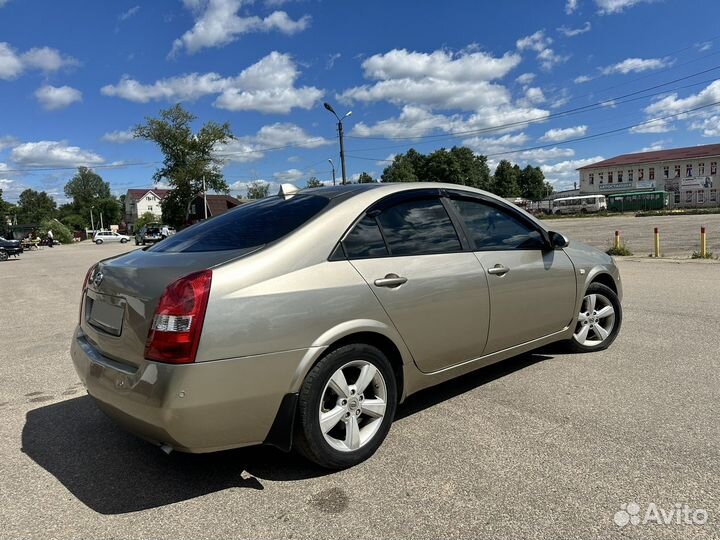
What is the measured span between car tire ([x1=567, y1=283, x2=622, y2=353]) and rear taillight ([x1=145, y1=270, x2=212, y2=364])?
350 centimetres

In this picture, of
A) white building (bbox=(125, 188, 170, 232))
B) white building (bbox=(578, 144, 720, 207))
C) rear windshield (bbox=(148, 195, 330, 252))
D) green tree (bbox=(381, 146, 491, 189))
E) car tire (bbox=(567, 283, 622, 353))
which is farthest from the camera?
white building (bbox=(125, 188, 170, 232))

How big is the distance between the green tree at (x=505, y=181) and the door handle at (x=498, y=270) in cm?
10723

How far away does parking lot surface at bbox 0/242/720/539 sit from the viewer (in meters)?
2.39

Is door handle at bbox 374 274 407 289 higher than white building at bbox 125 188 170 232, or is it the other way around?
white building at bbox 125 188 170 232

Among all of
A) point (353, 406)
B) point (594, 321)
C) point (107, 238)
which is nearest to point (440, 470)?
point (353, 406)

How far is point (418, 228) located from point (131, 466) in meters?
2.27

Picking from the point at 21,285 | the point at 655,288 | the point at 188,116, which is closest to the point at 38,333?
the point at 21,285

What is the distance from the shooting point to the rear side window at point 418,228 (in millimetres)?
3244

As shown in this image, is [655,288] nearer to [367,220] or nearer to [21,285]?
[367,220]

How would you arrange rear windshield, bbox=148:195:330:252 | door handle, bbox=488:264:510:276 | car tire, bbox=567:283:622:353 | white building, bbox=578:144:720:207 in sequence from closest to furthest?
1. rear windshield, bbox=148:195:330:252
2. door handle, bbox=488:264:510:276
3. car tire, bbox=567:283:622:353
4. white building, bbox=578:144:720:207

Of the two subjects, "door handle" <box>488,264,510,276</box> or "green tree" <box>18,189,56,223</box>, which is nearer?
"door handle" <box>488,264,510,276</box>

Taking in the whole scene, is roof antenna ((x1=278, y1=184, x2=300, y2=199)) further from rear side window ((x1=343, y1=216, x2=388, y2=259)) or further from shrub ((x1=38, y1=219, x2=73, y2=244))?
shrub ((x1=38, y1=219, x2=73, y2=244))

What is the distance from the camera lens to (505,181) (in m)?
108

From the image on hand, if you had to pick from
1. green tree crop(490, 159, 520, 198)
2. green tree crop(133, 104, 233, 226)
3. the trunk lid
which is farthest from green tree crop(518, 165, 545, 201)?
the trunk lid
